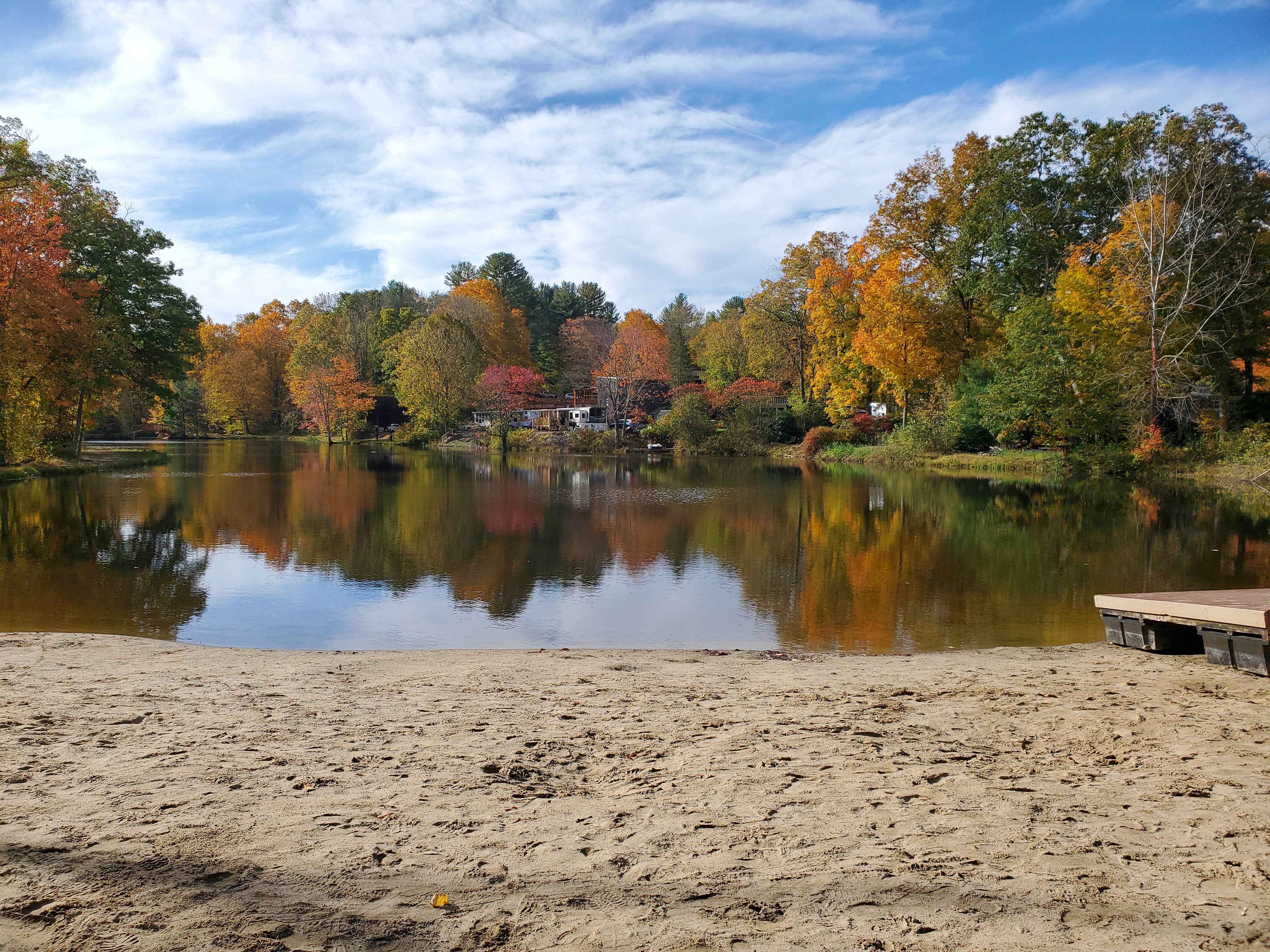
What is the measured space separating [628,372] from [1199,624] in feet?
175

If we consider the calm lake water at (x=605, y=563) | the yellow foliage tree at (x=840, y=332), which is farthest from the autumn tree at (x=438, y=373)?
the calm lake water at (x=605, y=563)

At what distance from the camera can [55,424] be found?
33.9 m

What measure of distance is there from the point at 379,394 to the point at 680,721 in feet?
241

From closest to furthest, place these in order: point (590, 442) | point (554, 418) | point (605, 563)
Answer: point (605, 563) < point (590, 442) < point (554, 418)

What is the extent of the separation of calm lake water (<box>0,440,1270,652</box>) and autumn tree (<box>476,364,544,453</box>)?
109ft

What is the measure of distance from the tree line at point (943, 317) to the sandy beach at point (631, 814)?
28.1 m

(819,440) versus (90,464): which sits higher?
(819,440)

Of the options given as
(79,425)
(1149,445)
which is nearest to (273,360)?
(79,425)

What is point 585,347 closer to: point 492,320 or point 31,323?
point 492,320

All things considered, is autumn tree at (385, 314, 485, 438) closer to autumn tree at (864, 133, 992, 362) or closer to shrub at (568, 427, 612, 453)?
shrub at (568, 427, 612, 453)

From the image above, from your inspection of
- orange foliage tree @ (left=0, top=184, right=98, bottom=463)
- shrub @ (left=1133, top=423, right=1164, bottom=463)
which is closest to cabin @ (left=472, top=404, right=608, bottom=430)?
orange foliage tree @ (left=0, top=184, right=98, bottom=463)

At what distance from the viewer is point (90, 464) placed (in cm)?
3344

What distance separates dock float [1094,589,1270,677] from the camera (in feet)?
21.8

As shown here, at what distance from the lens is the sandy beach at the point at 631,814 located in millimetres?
2928
